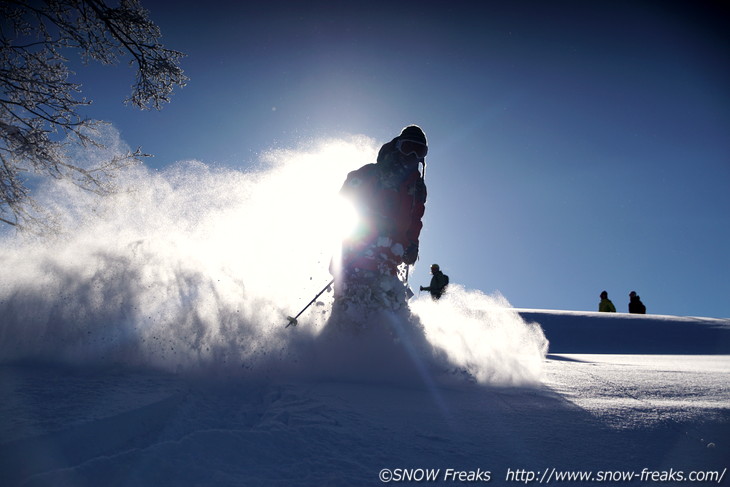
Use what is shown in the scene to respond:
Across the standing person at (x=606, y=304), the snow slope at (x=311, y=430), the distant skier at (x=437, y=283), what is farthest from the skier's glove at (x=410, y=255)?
the standing person at (x=606, y=304)

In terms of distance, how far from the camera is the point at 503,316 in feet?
22.4

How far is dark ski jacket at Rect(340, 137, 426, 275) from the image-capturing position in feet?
15.9

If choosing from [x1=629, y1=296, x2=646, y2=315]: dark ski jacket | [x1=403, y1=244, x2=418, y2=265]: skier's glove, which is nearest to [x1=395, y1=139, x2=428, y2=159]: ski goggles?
[x1=403, y1=244, x2=418, y2=265]: skier's glove

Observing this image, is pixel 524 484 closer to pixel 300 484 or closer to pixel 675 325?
pixel 300 484

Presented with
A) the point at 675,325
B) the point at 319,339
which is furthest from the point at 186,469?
the point at 675,325

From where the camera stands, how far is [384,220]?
4.99m

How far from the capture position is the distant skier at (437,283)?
12422 mm

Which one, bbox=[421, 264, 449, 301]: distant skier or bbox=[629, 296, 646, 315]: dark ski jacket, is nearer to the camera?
bbox=[421, 264, 449, 301]: distant skier

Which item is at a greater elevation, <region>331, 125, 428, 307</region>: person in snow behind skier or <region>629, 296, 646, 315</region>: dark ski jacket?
<region>629, 296, 646, 315</region>: dark ski jacket

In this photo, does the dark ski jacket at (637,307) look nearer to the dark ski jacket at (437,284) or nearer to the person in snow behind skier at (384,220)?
the dark ski jacket at (437,284)

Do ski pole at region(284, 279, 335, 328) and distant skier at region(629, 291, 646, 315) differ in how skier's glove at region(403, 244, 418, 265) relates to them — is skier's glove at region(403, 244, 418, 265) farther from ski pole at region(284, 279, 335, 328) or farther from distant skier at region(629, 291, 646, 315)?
distant skier at region(629, 291, 646, 315)

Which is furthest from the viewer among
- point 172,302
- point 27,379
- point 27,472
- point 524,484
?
point 172,302

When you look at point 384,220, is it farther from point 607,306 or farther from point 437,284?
point 607,306

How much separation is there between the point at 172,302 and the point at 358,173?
2783 millimetres
